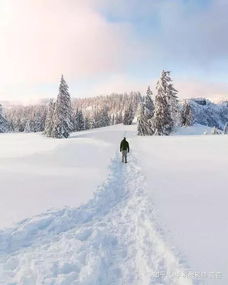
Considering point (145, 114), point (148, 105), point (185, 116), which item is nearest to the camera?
point (145, 114)

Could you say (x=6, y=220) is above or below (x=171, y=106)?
below

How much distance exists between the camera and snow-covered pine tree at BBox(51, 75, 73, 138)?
5969 centimetres

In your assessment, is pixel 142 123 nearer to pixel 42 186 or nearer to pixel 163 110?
pixel 163 110

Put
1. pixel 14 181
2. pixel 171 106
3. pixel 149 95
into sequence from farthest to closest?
pixel 149 95 < pixel 171 106 < pixel 14 181

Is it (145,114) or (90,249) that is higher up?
(145,114)

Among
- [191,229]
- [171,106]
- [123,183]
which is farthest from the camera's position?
[171,106]

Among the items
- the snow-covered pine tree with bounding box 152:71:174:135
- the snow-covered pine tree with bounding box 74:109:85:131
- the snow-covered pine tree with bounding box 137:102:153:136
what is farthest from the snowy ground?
the snow-covered pine tree with bounding box 74:109:85:131

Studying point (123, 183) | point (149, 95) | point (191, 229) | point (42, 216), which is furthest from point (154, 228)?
point (149, 95)

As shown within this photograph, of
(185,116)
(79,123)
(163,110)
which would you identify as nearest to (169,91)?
(163,110)

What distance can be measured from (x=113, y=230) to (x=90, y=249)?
1.42 meters

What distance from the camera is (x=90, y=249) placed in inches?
301

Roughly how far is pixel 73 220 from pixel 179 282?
442 cm

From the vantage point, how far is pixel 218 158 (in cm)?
2342

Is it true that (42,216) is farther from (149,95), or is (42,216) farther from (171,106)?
(149,95)
